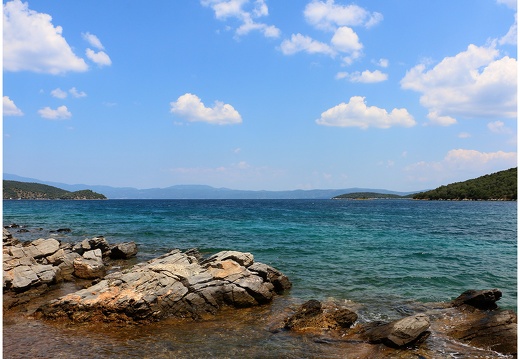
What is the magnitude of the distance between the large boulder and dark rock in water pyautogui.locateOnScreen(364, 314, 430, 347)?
7.43 m

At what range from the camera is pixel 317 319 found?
17.8 meters

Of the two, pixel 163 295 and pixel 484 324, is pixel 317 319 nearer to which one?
pixel 484 324

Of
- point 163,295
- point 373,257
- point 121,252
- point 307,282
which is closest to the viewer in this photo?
point 163,295

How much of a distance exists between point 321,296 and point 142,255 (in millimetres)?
21056

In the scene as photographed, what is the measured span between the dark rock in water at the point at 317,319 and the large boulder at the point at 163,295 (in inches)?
148

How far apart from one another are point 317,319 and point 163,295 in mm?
8355

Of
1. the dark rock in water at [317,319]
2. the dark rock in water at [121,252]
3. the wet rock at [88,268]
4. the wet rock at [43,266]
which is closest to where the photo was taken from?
the dark rock in water at [317,319]

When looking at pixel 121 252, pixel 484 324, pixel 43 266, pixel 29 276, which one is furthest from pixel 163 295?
pixel 121 252

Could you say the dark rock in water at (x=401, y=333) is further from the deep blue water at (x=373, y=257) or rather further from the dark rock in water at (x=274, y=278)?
the dark rock in water at (x=274, y=278)

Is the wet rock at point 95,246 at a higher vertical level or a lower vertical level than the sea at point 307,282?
higher

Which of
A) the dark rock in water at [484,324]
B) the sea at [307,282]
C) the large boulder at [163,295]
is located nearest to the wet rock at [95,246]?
the sea at [307,282]

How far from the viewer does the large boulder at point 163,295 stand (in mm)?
18250

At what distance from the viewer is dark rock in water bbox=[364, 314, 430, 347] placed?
14938mm

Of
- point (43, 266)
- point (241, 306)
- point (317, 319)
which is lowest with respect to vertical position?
point (241, 306)
